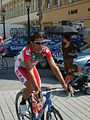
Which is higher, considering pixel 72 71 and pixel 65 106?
pixel 72 71

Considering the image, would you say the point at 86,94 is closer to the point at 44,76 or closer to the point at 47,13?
the point at 44,76

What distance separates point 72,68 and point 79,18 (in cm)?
2467

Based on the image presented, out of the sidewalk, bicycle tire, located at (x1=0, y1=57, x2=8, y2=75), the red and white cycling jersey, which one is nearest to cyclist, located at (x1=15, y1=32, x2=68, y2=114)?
the red and white cycling jersey

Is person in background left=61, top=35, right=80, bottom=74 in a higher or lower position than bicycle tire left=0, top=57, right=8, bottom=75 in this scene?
higher

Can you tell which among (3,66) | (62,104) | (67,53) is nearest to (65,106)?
(62,104)

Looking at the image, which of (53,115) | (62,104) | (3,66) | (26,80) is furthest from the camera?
(3,66)

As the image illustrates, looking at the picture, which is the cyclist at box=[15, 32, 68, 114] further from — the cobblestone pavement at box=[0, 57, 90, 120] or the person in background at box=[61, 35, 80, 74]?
the person in background at box=[61, 35, 80, 74]

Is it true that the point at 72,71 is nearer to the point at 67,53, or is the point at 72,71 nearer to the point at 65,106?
the point at 67,53


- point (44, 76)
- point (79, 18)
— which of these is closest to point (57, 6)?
point (79, 18)

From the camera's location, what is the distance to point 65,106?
9117 mm

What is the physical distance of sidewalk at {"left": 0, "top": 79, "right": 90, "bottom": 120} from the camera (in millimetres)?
8031

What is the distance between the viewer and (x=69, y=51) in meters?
12.8

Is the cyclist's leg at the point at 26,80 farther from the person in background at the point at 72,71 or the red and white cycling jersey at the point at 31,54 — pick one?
the person in background at the point at 72,71

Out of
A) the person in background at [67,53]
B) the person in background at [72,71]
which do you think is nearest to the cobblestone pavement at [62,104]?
the person in background at [72,71]
